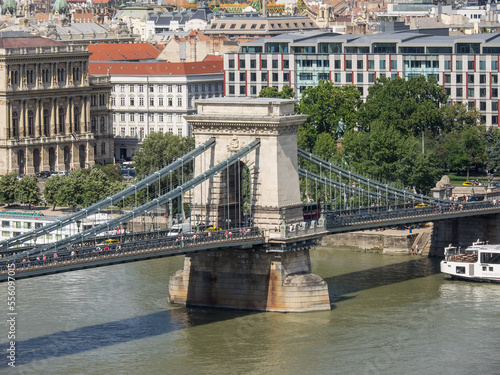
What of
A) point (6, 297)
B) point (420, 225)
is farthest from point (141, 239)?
point (420, 225)

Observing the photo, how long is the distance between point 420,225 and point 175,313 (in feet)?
88.4

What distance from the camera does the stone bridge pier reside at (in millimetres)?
75625

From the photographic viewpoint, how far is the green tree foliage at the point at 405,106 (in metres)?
124

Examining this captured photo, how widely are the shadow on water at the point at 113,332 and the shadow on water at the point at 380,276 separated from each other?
7.34 m

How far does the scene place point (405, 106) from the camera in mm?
124812

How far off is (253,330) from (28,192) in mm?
43326

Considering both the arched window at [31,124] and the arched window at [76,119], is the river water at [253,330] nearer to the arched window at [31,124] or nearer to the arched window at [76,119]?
the arched window at [31,124]

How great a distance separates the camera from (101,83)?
149125mm

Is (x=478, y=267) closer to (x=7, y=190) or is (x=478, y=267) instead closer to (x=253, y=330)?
(x=253, y=330)

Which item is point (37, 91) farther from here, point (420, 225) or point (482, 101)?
point (420, 225)

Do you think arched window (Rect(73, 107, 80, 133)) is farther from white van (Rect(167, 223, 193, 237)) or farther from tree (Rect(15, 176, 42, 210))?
white van (Rect(167, 223, 193, 237))

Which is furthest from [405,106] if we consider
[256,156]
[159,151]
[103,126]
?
[256,156]

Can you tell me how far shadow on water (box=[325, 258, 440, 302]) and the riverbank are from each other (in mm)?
2739

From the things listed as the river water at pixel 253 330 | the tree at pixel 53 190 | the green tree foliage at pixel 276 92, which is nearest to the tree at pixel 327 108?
the green tree foliage at pixel 276 92
